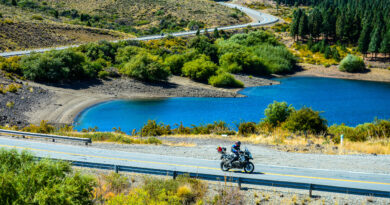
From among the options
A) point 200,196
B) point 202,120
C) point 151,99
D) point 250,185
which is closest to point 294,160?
point 250,185

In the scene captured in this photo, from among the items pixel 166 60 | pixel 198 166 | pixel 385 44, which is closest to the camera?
pixel 198 166

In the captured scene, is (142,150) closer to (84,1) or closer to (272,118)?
(272,118)

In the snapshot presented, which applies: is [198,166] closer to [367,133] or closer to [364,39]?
[367,133]

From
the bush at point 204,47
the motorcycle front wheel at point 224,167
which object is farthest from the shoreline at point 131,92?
the motorcycle front wheel at point 224,167

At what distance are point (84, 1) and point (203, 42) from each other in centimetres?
5283

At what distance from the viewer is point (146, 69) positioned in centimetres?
A: 6103

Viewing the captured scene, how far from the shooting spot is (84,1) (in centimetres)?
11088

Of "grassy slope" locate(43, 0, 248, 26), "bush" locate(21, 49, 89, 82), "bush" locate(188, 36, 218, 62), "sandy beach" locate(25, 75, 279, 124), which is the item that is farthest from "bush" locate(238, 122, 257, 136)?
"grassy slope" locate(43, 0, 248, 26)

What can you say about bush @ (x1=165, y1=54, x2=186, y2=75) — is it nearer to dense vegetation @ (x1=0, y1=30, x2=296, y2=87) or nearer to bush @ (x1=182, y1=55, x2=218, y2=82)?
dense vegetation @ (x1=0, y1=30, x2=296, y2=87)

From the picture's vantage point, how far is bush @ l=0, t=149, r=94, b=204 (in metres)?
11.0

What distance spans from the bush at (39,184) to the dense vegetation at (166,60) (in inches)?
1690

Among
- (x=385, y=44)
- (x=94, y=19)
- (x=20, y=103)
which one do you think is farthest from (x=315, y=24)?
(x=20, y=103)

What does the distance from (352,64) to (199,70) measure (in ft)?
115

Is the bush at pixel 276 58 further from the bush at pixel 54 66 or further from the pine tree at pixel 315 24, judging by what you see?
the bush at pixel 54 66
